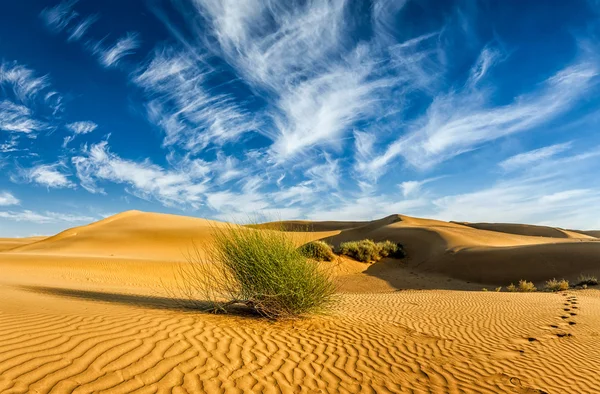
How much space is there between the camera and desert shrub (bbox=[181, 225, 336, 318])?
7.97m

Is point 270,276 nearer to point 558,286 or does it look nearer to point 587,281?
point 558,286

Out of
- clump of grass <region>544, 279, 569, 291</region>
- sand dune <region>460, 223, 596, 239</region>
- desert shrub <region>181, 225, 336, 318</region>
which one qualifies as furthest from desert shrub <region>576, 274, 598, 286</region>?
sand dune <region>460, 223, 596, 239</region>

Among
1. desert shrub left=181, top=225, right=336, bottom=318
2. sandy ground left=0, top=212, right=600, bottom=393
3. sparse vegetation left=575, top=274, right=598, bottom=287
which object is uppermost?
desert shrub left=181, top=225, right=336, bottom=318

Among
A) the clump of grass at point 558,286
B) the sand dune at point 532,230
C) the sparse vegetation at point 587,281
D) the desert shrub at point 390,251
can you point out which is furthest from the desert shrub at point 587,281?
the sand dune at point 532,230

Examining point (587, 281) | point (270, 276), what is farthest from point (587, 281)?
point (270, 276)

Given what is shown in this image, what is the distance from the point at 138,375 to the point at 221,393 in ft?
3.17

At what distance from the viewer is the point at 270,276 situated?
7.97 meters

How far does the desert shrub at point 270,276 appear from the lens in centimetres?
797

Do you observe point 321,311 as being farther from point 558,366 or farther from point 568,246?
point 568,246

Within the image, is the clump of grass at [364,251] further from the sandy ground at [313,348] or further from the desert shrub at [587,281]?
the sandy ground at [313,348]

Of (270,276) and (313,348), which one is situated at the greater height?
(270,276)

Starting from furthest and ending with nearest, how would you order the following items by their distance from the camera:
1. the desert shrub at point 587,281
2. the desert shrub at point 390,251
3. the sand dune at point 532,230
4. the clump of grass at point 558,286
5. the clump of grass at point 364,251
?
the sand dune at point 532,230 → the desert shrub at point 390,251 → the clump of grass at point 364,251 → the desert shrub at point 587,281 → the clump of grass at point 558,286

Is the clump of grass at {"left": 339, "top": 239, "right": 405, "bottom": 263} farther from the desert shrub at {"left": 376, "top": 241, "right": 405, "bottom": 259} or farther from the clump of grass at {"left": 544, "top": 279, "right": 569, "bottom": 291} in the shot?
the clump of grass at {"left": 544, "top": 279, "right": 569, "bottom": 291}

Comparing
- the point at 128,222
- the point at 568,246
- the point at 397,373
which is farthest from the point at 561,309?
the point at 128,222
